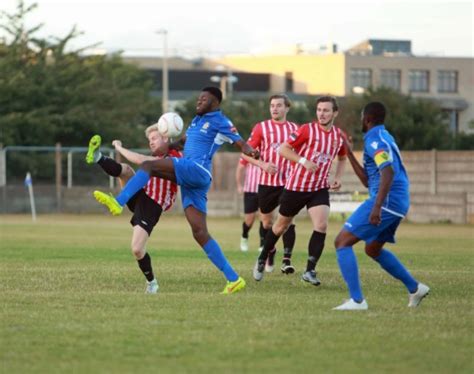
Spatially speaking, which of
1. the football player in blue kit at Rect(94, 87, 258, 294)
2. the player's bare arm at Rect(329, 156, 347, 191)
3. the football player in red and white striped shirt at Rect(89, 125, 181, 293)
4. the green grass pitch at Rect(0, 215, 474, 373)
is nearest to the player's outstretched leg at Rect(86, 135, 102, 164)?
the football player in red and white striped shirt at Rect(89, 125, 181, 293)

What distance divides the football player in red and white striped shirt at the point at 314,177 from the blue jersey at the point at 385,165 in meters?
2.28

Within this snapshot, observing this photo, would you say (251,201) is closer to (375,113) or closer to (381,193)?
Answer: (375,113)

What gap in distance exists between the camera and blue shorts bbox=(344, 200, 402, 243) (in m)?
11.6

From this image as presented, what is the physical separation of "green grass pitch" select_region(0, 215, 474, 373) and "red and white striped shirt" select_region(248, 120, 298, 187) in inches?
53.5

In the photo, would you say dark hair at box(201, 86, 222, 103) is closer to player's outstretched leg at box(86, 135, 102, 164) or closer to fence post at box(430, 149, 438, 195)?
player's outstretched leg at box(86, 135, 102, 164)

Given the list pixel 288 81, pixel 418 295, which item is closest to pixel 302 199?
pixel 418 295

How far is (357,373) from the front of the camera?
837 cm

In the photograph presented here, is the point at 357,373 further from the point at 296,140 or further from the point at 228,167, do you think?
the point at 228,167

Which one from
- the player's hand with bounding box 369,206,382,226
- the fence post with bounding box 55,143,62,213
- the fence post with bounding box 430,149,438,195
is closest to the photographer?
the player's hand with bounding box 369,206,382,226

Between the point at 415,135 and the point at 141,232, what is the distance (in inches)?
1830

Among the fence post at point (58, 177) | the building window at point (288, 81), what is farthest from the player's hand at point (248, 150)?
the building window at point (288, 81)

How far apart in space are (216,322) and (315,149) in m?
4.39

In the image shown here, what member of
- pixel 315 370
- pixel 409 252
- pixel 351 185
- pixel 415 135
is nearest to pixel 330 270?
pixel 409 252

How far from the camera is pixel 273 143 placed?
691 inches
